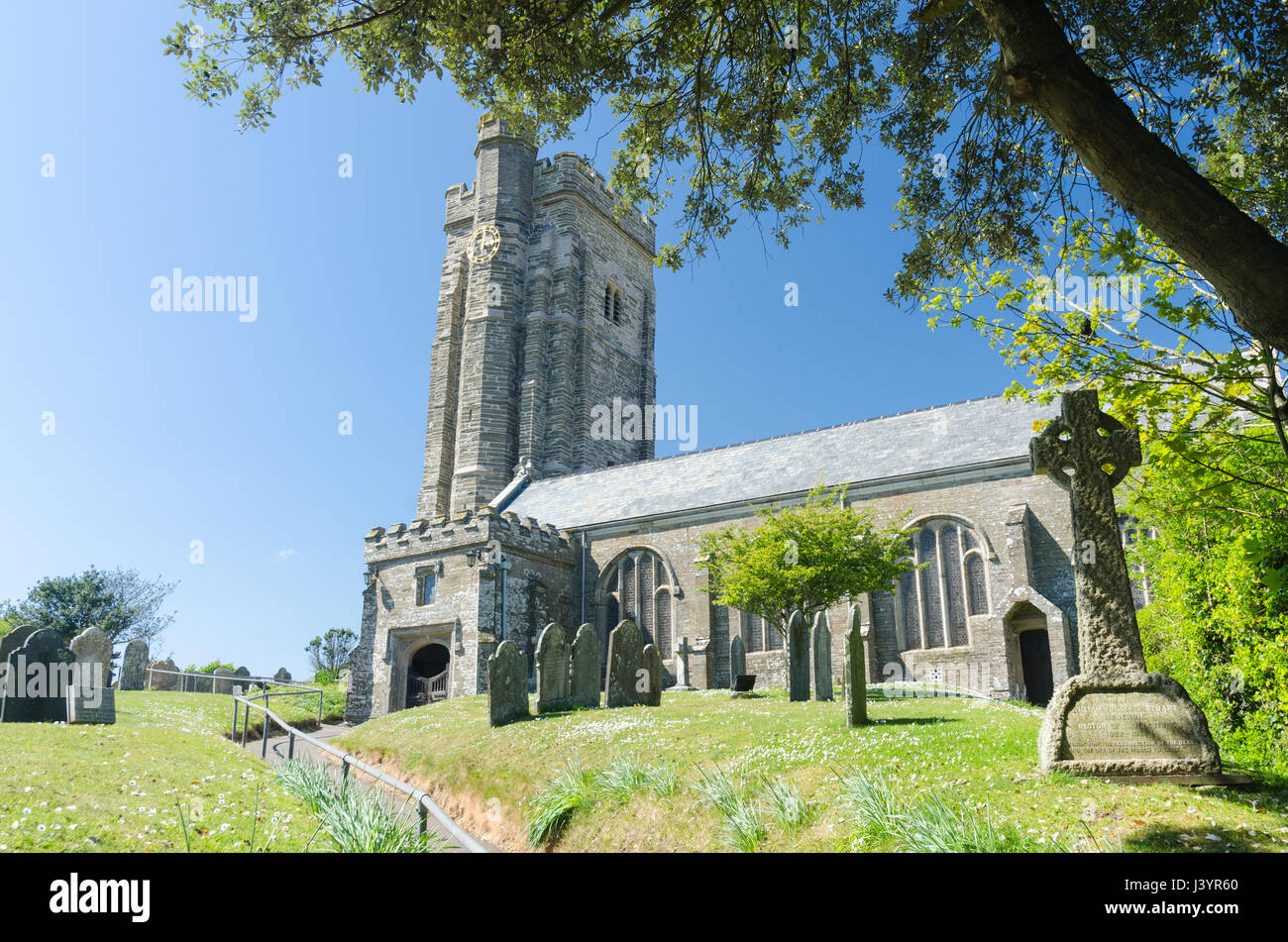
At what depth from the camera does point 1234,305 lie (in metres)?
4.56

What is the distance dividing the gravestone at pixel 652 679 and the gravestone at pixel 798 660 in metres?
2.48

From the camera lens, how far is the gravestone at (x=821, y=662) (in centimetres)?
1361

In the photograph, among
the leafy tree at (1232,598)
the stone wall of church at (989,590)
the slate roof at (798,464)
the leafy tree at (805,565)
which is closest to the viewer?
the leafy tree at (1232,598)

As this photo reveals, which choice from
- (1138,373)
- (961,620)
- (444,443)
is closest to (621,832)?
(1138,373)

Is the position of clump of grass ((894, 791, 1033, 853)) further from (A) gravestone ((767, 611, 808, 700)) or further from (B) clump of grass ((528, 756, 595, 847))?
(A) gravestone ((767, 611, 808, 700))

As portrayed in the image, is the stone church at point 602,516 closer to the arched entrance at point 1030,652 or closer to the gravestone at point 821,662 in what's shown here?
the arched entrance at point 1030,652

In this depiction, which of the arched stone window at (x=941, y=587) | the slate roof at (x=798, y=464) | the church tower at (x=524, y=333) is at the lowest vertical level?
the arched stone window at (x=941, y=587)

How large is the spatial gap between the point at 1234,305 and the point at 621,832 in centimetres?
642

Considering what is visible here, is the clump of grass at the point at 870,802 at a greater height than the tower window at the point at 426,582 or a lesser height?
lesser

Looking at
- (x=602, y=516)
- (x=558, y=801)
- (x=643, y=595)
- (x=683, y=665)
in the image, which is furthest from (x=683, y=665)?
(x=558, y=801)

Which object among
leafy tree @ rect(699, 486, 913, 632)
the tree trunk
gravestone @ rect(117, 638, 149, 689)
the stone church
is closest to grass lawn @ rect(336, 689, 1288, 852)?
the tree trunk

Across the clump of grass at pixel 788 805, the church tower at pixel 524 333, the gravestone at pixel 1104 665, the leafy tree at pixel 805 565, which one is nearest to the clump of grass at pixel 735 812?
the clump of grass at pixel 788 805

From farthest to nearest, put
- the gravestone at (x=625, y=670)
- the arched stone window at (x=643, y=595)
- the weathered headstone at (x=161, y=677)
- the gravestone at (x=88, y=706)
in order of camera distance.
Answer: the weathered headstone at (x=161, y=677)
the arched stone window at (x=643, y=595)
the gravestone at (x=625, y=670)
the gravestone at (x=88, y=706)

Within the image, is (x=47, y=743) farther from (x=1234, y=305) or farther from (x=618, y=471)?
(x=618, y=471)
